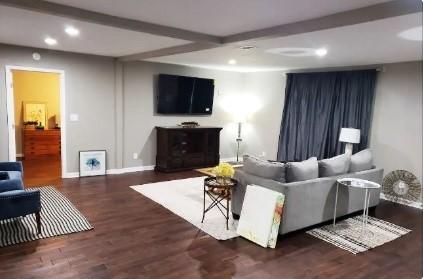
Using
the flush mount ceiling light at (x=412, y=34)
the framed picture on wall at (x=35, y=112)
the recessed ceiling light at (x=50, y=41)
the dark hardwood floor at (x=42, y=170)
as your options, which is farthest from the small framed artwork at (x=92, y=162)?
the flush mount ceiling light at (x=412, y=34)

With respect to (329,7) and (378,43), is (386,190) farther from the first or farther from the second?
(329,7)

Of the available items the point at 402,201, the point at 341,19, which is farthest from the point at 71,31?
the point at 402,201

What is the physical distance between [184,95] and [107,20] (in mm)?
4055

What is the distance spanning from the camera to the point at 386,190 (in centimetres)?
532

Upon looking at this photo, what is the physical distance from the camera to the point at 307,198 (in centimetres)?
370

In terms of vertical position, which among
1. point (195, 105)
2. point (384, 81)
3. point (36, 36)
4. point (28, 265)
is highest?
point (36, 36)

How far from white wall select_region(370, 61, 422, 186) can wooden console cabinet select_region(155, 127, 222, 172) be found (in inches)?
131

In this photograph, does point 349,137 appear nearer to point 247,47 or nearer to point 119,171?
point 247,47

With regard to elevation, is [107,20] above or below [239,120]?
above

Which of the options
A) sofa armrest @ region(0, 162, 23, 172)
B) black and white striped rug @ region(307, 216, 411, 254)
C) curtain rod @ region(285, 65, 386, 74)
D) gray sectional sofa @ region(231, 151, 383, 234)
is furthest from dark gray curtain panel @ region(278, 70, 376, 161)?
sofa armrest @ region(0, 162, 23, 172)

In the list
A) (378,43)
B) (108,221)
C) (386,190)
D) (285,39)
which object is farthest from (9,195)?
(386,190)

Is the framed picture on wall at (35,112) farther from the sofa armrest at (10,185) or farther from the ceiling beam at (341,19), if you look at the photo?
the ceiling beam at (341,19)

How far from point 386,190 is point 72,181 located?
18.0 ft

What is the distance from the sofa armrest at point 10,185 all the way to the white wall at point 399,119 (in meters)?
5.54
